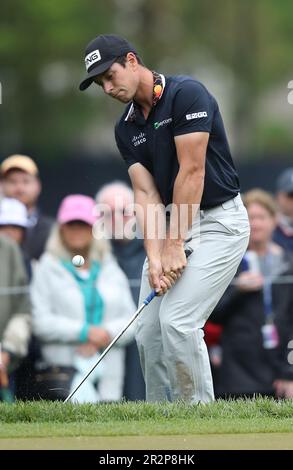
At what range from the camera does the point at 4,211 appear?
1141 centimetres

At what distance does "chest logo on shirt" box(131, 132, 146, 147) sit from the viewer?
822 cm

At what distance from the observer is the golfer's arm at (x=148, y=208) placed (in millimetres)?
8297

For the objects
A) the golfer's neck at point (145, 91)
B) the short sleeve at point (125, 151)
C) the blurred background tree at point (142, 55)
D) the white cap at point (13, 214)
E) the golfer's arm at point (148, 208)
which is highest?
the blurred background tree at point (142, 55)

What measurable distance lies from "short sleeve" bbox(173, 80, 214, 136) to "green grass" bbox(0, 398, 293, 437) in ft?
6.04

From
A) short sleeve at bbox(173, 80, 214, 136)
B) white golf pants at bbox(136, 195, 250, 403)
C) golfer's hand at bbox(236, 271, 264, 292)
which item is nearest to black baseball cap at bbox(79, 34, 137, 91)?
short sleeve at bbox(173, 80, 214, 136)

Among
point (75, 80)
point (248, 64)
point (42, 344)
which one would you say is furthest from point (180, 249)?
point (248, 64)

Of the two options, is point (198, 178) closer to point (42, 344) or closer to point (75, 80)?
point (42, 344)

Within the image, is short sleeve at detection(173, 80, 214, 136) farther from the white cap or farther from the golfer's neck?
the white cap

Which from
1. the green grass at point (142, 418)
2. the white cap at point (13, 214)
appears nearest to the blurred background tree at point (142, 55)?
the white cap at point (13, 214)

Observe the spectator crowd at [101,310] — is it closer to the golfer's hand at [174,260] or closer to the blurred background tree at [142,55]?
the golfer's hand at [174,260]

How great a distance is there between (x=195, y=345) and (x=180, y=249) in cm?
66

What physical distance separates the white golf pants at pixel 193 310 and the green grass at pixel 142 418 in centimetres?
33

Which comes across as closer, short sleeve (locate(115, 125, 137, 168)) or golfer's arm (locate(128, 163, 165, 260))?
golfer's arm (locate(128, 163, 165, 260))

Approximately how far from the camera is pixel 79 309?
35.9 ft
